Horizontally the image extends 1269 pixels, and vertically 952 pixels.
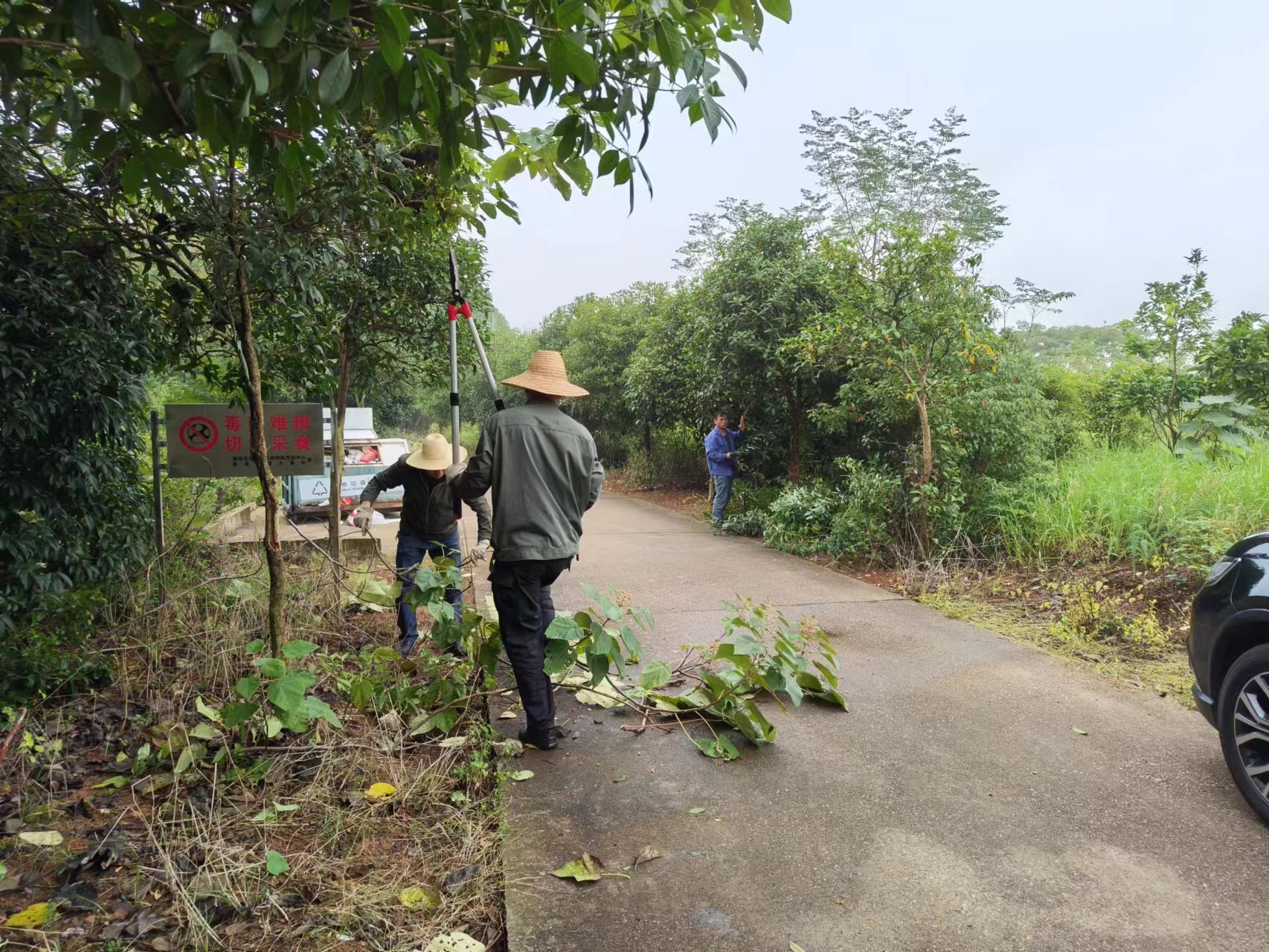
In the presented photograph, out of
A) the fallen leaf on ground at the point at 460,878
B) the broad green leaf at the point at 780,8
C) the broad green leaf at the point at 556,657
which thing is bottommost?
the fallen leaf on ground at the point at 460,878

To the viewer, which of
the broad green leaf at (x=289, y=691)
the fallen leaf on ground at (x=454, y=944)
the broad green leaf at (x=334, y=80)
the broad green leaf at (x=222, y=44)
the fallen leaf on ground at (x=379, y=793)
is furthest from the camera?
the fallen leaf on ground at (x=379, y=793)

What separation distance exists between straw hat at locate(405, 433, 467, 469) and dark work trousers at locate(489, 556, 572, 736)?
5.04 ft

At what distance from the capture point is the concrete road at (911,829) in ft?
8.55

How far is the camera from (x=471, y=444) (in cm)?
2998

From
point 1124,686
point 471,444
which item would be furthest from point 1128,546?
point 471,444

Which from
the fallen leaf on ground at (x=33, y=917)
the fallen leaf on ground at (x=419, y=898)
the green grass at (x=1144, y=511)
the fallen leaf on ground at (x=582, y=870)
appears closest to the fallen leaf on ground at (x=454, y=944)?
the fallen leaf on ground at (x=419, y=898)

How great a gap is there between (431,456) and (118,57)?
3648mm

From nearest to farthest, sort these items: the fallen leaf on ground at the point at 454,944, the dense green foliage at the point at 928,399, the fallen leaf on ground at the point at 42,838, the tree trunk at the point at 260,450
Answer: the fallen leaf on ground at the point at 454,944 < the fallen leaf on ground at the point at 42,838 < the tree trunk at the point at 260,450 < the dense green foliage at the point at 928,399

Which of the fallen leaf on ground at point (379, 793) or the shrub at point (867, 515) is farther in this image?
the shrub at point (867, 515)

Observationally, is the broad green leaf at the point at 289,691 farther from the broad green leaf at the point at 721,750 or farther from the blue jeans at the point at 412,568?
the broad green leaf at the point at 721,750

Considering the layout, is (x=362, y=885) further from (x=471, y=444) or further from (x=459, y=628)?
(x=471, y=444)

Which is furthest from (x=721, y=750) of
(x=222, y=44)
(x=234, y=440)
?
(x=234, y=440)

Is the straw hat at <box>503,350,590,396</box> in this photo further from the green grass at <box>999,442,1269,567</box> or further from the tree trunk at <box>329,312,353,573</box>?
the green grass at <box>999,442,1269,567</box>

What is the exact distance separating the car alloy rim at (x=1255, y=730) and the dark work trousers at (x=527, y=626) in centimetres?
302
